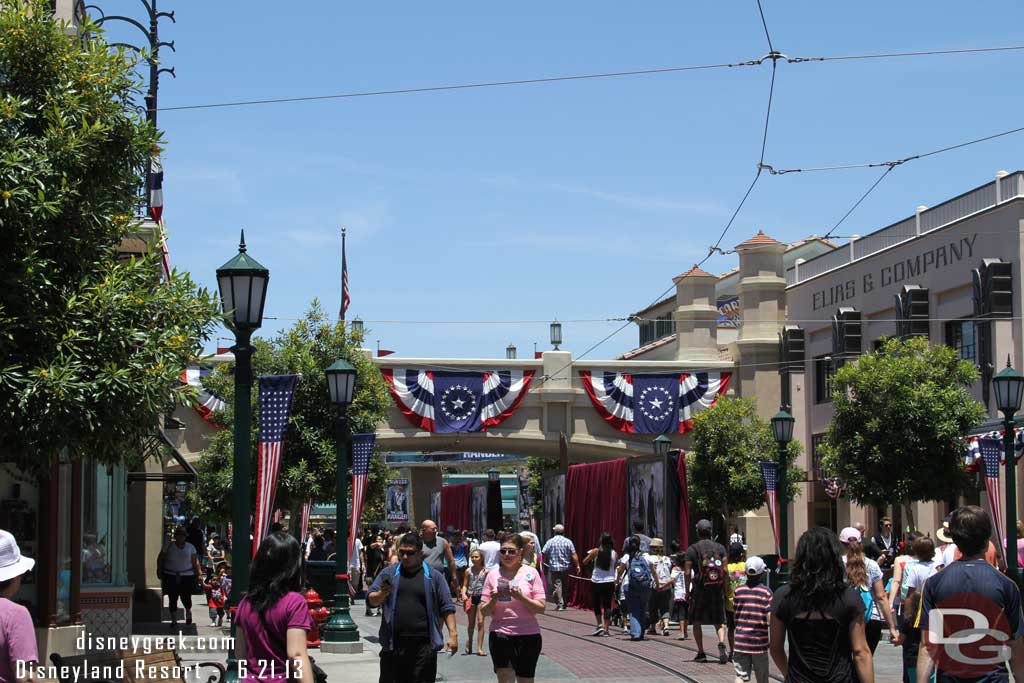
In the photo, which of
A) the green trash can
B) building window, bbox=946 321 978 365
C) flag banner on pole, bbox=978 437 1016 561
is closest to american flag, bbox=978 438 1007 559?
flag banner on pole, bbox=978 437 1016 561

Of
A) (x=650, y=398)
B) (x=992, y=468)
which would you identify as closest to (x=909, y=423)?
(x=992, y=468)

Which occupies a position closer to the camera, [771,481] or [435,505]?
[771,481]

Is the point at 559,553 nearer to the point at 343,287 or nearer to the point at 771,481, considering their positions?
the point at 771,481

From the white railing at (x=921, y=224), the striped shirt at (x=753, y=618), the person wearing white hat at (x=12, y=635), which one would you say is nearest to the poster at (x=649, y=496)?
the white railing at (x=921, y=224)

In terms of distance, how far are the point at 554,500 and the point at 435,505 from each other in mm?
20336

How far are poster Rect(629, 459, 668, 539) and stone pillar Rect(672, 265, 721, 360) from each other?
789 inches

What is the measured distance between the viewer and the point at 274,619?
6824 mm

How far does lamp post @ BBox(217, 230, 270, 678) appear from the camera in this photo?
11.7 m

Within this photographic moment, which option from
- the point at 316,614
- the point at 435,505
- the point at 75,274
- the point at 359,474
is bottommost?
the point at 316,614

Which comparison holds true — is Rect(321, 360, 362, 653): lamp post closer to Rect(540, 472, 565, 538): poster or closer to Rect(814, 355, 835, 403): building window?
Rect(540, 472, 565, 538): poster

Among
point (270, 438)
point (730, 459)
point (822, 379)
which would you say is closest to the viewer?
point (270, 438)

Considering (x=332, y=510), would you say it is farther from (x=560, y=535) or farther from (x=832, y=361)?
(x=560, y=535)

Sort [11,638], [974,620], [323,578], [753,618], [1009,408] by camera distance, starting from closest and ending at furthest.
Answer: [11,638], [974,620], [753,618], [1009,408], [323,578]

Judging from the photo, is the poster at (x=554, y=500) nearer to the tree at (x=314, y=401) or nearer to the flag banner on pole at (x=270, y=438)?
the tree at (x=314, y=401)
